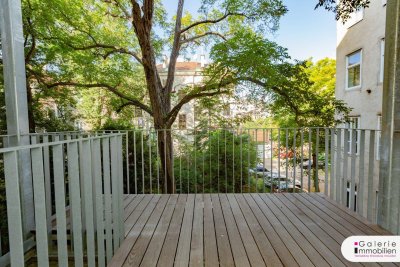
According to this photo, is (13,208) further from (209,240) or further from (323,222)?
(323,222)

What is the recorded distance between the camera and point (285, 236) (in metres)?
2.28

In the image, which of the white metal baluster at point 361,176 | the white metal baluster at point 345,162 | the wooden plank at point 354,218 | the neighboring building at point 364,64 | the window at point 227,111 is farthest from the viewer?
the window at point 227,111

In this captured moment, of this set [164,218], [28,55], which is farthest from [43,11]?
[164,218]

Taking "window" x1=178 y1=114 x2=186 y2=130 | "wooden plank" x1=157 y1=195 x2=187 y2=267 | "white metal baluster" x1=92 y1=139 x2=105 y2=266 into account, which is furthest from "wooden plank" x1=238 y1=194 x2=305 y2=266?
"window" x1=178 y1=114 x2=186 y2=130

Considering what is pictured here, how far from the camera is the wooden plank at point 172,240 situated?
6.27 feet

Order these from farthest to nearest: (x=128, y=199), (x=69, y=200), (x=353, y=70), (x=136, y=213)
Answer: (x=353, y=70), (x=128, y=199), (x=136, y=213), (x=69, y=200)

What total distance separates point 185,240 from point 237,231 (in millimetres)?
537

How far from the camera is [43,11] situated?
18.1ft

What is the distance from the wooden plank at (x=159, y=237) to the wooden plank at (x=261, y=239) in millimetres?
820

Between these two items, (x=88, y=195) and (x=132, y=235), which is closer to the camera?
(x=88, y=195)

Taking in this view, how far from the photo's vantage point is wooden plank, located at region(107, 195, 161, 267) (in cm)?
195

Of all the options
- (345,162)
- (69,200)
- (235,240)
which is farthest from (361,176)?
A: (69,200)

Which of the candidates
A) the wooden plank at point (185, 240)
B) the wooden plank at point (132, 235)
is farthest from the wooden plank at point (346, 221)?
the wooden plank at point (132, 235)

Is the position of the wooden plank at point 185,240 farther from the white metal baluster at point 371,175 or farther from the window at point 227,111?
the window at point 227,111
